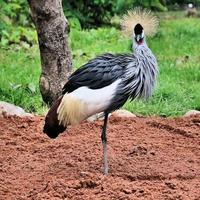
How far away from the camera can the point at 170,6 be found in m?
18.5

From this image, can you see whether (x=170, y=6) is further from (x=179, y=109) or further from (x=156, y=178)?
(x=156, y=178)

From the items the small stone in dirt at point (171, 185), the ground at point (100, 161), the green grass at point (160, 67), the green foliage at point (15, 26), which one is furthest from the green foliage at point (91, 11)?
the small stone in dirt at point (171, 185)

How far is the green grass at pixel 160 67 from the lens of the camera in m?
7.94

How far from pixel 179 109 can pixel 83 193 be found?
11.5 ft

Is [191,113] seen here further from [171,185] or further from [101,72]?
[171,185]

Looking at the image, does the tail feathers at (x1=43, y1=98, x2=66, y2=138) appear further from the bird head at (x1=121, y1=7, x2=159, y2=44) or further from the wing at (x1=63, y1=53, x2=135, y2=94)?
the bird head at (x1=121, y1=7, x2=159, y2=44)

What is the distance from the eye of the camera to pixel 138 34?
5.07 m

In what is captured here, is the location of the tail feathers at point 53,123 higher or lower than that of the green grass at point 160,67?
higher

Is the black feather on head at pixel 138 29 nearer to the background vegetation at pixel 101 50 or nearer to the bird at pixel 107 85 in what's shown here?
the bird at pixel 107 85

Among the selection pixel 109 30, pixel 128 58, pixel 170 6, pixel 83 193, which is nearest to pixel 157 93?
pixel 128 58

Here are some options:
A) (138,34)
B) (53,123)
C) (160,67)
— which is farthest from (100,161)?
(160,67)

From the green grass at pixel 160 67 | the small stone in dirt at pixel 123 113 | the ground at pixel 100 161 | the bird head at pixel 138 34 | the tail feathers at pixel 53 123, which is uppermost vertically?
the bird head at pixel 138 34

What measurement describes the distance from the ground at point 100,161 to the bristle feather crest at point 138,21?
1.05 meters

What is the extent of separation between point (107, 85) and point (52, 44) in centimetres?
242
